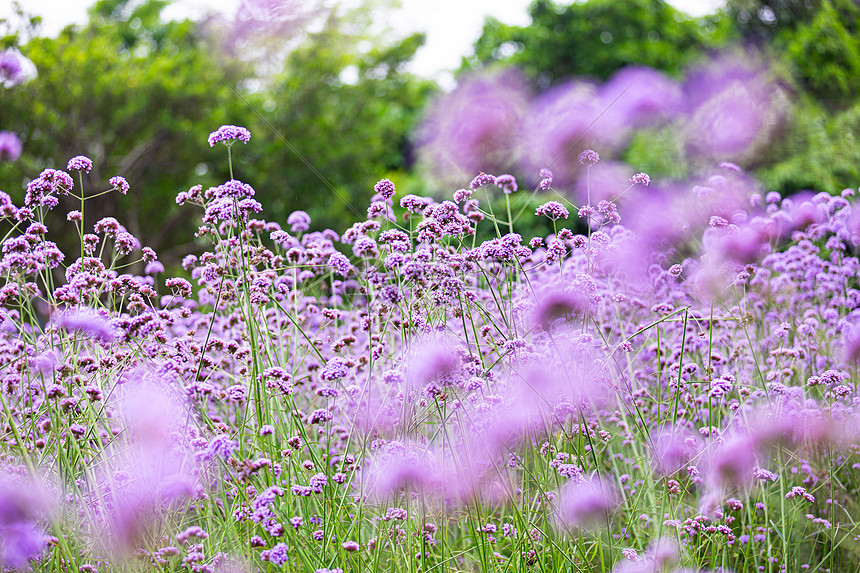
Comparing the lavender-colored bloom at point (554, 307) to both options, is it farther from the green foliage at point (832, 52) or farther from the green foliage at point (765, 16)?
the green foliage at point (765, 16)

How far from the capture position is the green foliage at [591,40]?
18234mm

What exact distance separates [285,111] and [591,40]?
9266mm

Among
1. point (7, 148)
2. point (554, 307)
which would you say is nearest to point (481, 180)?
point (554, 307)

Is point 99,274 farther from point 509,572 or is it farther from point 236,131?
point 509,572

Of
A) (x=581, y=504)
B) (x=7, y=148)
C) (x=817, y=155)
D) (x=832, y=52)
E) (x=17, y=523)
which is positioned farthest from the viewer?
(x=832, y=52)

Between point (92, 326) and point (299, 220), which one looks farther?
point (299, 220)

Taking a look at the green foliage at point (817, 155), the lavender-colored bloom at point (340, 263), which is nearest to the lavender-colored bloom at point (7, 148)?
the lavender-colored bloom at point (340, 263)

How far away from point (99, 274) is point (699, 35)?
803 inches

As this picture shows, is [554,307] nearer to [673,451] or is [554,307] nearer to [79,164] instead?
[673,451]

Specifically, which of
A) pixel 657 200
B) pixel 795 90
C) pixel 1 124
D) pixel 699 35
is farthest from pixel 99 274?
pixel 699 35

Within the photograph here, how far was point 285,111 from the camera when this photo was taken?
13.3 metres

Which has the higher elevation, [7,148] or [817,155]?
[7,148]

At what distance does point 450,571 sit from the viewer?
1999mm

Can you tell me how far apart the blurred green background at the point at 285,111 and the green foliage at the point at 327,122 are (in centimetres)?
3
